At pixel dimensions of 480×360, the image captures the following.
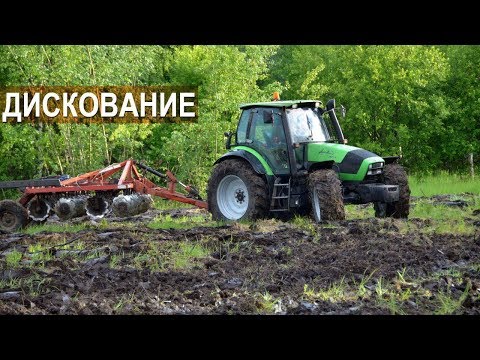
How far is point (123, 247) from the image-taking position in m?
11.1

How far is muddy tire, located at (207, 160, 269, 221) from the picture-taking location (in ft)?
43.8

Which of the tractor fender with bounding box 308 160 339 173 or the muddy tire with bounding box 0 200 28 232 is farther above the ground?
the tractor fender with bounding box 308 160 339 173

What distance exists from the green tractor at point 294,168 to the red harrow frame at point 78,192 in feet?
4.25

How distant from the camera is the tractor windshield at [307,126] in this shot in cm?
1340

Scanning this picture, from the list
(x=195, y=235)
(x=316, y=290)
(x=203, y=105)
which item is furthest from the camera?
(x=203, y=105)

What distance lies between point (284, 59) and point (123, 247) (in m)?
19.4

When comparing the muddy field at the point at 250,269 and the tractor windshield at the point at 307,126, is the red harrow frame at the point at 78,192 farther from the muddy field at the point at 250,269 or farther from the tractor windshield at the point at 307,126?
the tractor windshield at the point at 307,126

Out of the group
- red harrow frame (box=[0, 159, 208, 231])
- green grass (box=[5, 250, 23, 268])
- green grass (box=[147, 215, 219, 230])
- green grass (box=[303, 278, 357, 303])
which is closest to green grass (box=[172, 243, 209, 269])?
green grass (box=[5, 250, 23, 268])

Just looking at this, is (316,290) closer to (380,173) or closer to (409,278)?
(409,278)

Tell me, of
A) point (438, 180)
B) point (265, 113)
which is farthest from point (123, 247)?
point (438, 180)

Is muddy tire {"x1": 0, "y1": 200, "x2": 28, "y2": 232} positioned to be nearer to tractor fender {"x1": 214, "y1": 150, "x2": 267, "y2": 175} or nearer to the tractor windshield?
tractor fender {"x1": 214, "y1": 150, "x2": 267, "y2": 175}

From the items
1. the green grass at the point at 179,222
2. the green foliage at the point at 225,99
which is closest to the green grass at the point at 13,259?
the green grass at the point at 179,222

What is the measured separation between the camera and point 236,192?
549 inches

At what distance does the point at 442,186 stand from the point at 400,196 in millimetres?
5407
